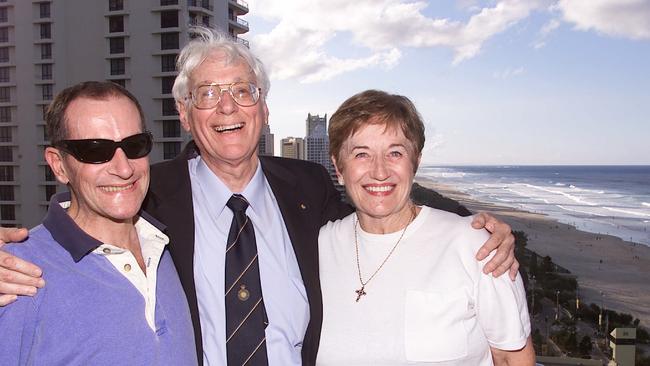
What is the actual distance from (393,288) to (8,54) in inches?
2251

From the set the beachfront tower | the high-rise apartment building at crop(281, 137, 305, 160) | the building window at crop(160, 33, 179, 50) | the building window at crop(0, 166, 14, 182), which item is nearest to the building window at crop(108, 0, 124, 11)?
the building window at crop(160, 33, 179, 50)

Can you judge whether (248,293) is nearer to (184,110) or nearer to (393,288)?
(393,288)

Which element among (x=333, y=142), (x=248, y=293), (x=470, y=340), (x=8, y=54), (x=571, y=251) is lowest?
(x=571, y=251)

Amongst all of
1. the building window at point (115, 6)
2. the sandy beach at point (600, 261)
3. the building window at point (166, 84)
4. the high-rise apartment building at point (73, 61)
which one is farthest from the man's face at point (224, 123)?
the building window at point (115, 6)

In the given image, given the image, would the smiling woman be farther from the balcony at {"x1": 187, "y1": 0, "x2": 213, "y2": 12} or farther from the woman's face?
the balcony at {"x1": 187, "y1": 0, "x2": 213, "y2": 12}

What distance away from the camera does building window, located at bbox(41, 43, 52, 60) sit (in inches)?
1866

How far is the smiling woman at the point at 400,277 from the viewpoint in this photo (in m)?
2.75

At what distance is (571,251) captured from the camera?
40.0 m

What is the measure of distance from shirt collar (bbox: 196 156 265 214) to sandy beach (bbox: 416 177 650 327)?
88.2 feet

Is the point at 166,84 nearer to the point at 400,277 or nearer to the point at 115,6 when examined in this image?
the point at 115,6

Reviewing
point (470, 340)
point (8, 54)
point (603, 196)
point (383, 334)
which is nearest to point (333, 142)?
point (383, 334)

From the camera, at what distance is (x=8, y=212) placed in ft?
158

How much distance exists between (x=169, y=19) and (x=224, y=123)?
45.0 metres

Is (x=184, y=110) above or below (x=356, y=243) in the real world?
above
